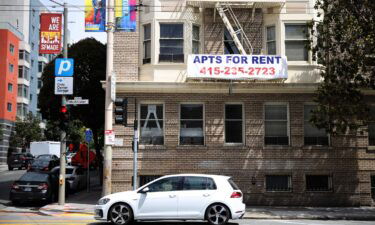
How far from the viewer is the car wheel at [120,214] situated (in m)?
12.3

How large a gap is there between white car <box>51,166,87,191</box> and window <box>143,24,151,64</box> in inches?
322

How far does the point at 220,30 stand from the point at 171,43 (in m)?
2.23

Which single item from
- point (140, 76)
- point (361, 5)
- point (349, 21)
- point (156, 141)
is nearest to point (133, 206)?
point (156, 141)

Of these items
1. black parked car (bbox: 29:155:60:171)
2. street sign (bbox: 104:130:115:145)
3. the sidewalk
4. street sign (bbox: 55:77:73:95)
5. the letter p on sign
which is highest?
the letter p on sign

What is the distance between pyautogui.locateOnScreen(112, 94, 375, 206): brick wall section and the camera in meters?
18.4

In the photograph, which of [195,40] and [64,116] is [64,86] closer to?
[64,116]

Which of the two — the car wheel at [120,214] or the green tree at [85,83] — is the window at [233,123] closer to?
the car wheel at [120,214]

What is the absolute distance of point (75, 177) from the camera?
24.3 m

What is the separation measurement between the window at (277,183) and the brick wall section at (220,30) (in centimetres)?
545

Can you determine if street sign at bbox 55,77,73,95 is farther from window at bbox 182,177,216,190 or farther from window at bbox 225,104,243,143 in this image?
window at bbox 182,177,216,190

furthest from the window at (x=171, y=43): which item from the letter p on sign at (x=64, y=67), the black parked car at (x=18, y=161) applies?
the black parked car at (x=18, y=161)

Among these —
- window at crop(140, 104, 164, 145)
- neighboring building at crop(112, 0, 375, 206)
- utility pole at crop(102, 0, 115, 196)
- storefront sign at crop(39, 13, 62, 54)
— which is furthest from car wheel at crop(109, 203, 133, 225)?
storefront sign at crop(39, 13, 62, 54)

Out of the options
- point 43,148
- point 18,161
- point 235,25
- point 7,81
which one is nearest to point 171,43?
point 235,25

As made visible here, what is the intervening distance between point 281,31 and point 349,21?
13.8 feet
